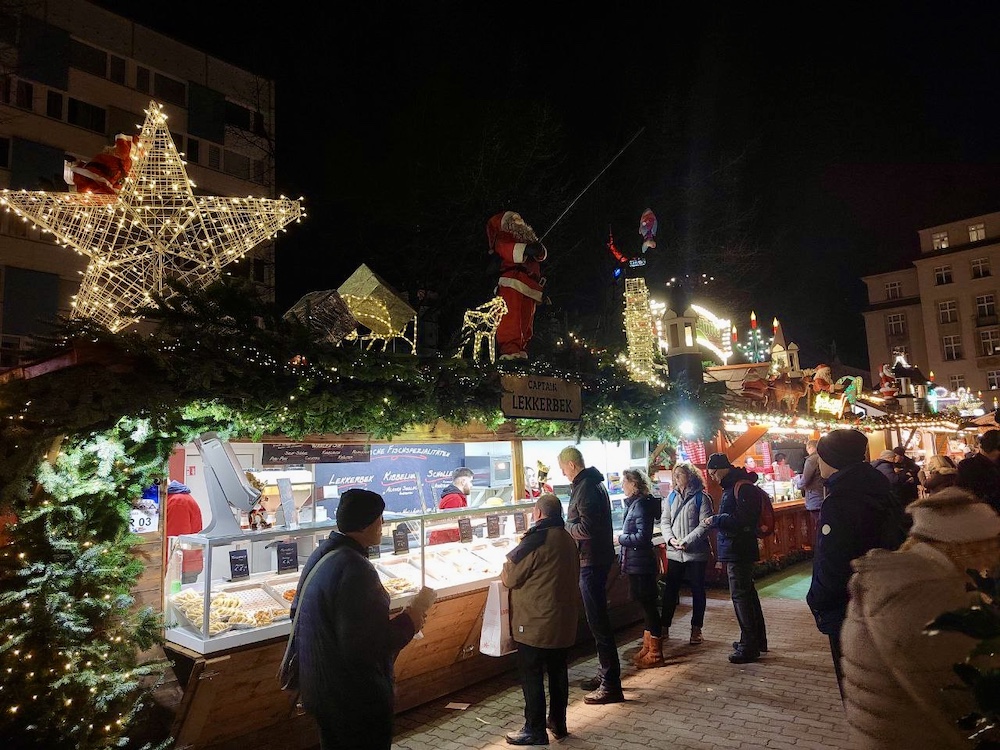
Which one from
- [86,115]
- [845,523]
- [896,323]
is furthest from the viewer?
[896,323]

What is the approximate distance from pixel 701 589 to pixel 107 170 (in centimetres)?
761

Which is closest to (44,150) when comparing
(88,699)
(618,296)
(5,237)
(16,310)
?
(5,237)

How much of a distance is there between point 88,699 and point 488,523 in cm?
398

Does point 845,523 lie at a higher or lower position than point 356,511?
lower

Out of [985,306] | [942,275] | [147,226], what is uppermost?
[942,275]

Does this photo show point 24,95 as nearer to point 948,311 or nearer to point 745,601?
point 745,601

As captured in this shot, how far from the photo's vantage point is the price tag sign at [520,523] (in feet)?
23.5

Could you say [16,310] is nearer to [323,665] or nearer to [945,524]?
[323,665]

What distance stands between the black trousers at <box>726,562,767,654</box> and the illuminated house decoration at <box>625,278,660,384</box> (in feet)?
9.27

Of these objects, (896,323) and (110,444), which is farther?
(896,323)

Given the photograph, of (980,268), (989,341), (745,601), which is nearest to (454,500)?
(745,601)

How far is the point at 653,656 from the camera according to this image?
661 cm

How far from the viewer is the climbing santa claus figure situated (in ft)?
24.0

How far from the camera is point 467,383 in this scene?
20.3 feet
